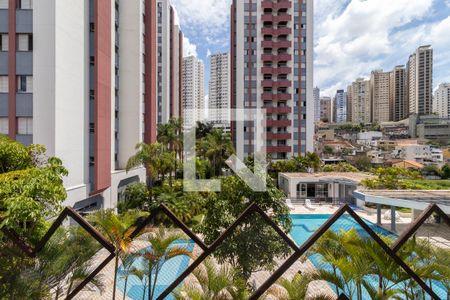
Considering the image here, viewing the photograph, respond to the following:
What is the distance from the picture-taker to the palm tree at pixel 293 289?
11.1 ft

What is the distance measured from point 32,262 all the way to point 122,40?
21546 millimetres

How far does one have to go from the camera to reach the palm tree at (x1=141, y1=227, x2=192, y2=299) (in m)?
3.61

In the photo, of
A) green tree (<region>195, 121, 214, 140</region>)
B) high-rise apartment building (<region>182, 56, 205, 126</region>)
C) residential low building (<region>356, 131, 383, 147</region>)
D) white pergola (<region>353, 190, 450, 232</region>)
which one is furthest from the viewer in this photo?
residential low building (<region>356, 131, 383, 147</region>)

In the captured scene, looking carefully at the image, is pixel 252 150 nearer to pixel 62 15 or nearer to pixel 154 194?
pixel 154 194

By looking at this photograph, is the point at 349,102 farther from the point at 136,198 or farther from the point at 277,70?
the point at 136,198

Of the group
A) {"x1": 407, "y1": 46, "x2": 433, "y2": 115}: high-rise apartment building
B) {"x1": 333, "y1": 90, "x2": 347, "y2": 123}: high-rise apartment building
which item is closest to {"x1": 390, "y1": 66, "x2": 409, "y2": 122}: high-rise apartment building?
{"x1": 407, "y1": 46, "x2": 433, "y2": 115}: high-rise apartment building

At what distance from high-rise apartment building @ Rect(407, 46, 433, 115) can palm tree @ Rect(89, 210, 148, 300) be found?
4086 inches

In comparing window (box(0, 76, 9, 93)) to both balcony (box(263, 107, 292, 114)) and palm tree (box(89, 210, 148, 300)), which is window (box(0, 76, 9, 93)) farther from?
balcony (box(263, 107, 292, 114))

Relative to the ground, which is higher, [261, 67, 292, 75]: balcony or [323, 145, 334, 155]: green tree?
[261, 67, 292, 75]: balcony

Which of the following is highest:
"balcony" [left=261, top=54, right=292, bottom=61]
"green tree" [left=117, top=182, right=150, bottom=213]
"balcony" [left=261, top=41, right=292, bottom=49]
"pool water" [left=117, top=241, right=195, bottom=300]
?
"balcony" [left=261, top=41, right=292, bottom=49]

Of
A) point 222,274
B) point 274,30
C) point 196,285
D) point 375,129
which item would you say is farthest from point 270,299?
point 375,129

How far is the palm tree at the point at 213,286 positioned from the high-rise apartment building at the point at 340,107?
410 feet

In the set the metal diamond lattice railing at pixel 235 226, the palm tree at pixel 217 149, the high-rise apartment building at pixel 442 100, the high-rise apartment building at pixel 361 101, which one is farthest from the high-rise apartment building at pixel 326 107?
the metal diamond lattice railing at pixel 235 226

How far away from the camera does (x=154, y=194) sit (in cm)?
1590
